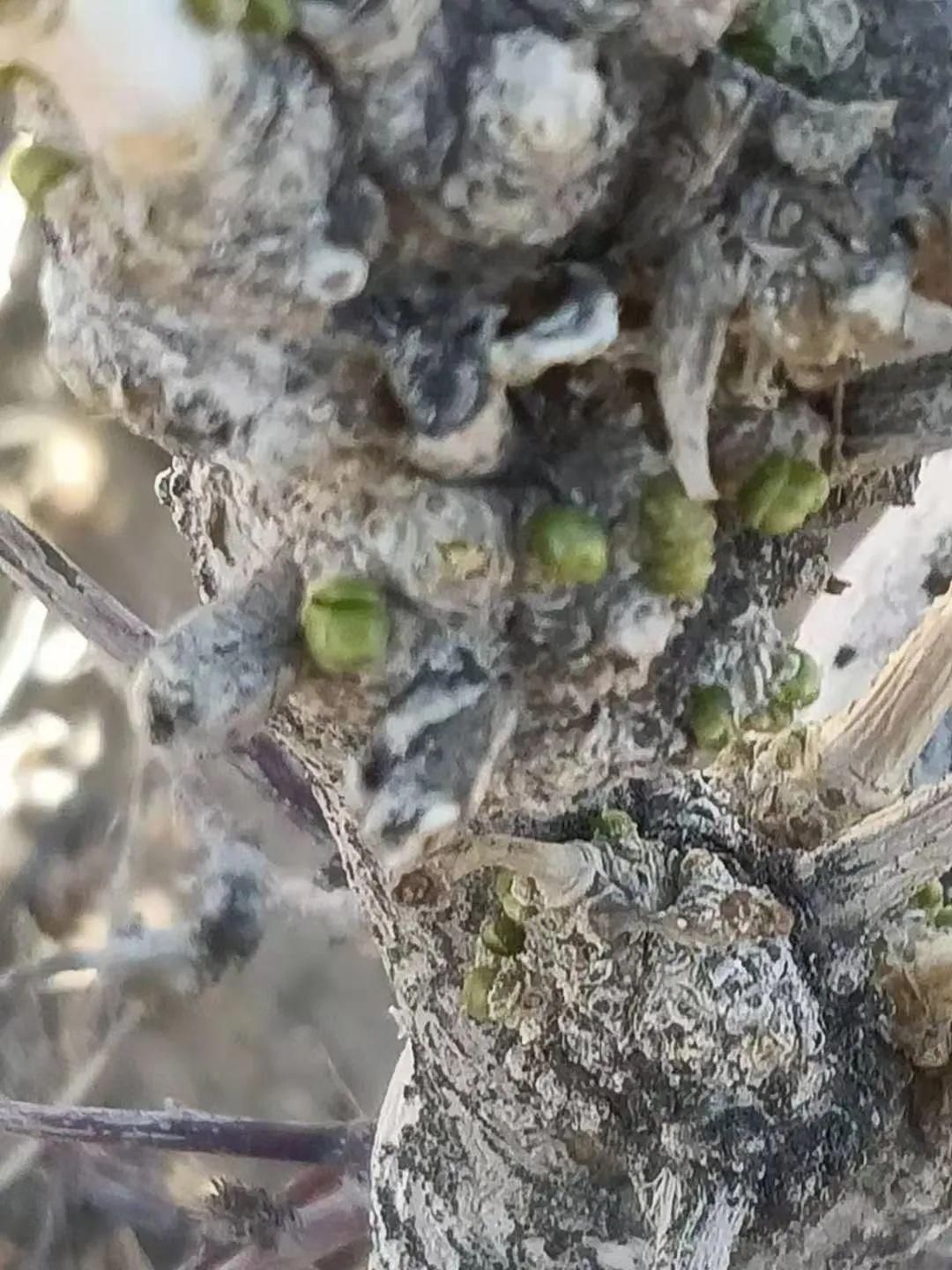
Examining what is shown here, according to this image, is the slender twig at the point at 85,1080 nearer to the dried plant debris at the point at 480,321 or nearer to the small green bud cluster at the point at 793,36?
the dried plant debris at the point at 480,321

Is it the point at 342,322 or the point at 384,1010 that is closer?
the point at 342,322

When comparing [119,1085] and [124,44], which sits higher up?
[124,44]

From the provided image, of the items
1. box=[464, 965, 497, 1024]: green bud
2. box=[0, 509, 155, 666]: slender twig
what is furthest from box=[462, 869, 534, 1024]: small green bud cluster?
box=[0, 509, 155, 666]: slender twig

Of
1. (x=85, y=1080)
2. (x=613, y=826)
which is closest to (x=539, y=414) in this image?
(x=613, y=826)

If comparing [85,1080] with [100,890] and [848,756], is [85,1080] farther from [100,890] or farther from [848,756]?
[848,756]

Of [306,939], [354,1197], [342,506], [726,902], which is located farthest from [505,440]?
[306,939]

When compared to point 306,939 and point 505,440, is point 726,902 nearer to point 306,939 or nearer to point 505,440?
point 505,440

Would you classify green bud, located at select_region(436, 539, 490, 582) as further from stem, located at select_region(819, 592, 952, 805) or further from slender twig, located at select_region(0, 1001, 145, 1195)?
slender twig, located at select_region(0, 1001, 145, 1195)

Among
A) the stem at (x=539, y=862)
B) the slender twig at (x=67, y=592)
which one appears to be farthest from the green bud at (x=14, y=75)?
the slender twig at (x=67, y=592)
